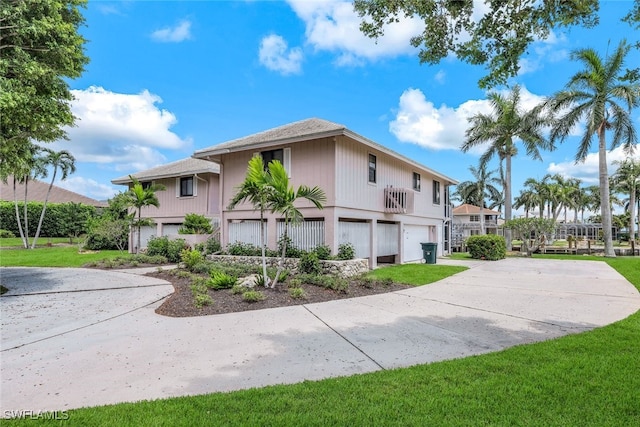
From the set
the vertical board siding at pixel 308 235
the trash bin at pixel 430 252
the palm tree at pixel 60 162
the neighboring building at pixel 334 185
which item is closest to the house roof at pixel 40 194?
the palm tree at pixel 60 162

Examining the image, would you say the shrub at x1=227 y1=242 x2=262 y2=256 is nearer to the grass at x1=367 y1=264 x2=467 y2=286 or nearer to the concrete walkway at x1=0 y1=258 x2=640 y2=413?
the concrete walkway at x1=0 y1=258 x2=640 y2=413

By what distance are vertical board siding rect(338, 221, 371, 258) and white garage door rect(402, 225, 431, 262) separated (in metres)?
3.61

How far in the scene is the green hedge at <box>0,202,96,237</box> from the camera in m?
27.2

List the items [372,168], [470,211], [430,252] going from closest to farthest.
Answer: [372,168]
[430,252]
[470,211]

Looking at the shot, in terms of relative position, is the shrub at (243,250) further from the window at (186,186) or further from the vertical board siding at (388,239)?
the window at (186,186)

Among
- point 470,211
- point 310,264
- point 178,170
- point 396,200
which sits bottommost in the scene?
point 310,264

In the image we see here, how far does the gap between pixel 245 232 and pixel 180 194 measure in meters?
7.55

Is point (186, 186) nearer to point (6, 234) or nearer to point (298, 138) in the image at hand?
point (298, 138)

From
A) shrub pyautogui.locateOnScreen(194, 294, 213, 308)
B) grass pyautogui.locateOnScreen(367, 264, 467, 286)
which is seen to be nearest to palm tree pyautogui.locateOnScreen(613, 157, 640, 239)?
grass pyautogui.locateOnScreen(367, 264, 467, 286)

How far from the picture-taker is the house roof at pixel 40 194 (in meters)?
36.1

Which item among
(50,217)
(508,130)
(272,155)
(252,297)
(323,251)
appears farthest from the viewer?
(50,217)

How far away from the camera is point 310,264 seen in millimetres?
11711

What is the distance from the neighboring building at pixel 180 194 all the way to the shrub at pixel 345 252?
27.6ft

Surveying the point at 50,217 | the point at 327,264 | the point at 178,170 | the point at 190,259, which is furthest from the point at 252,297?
the point at 50,217
